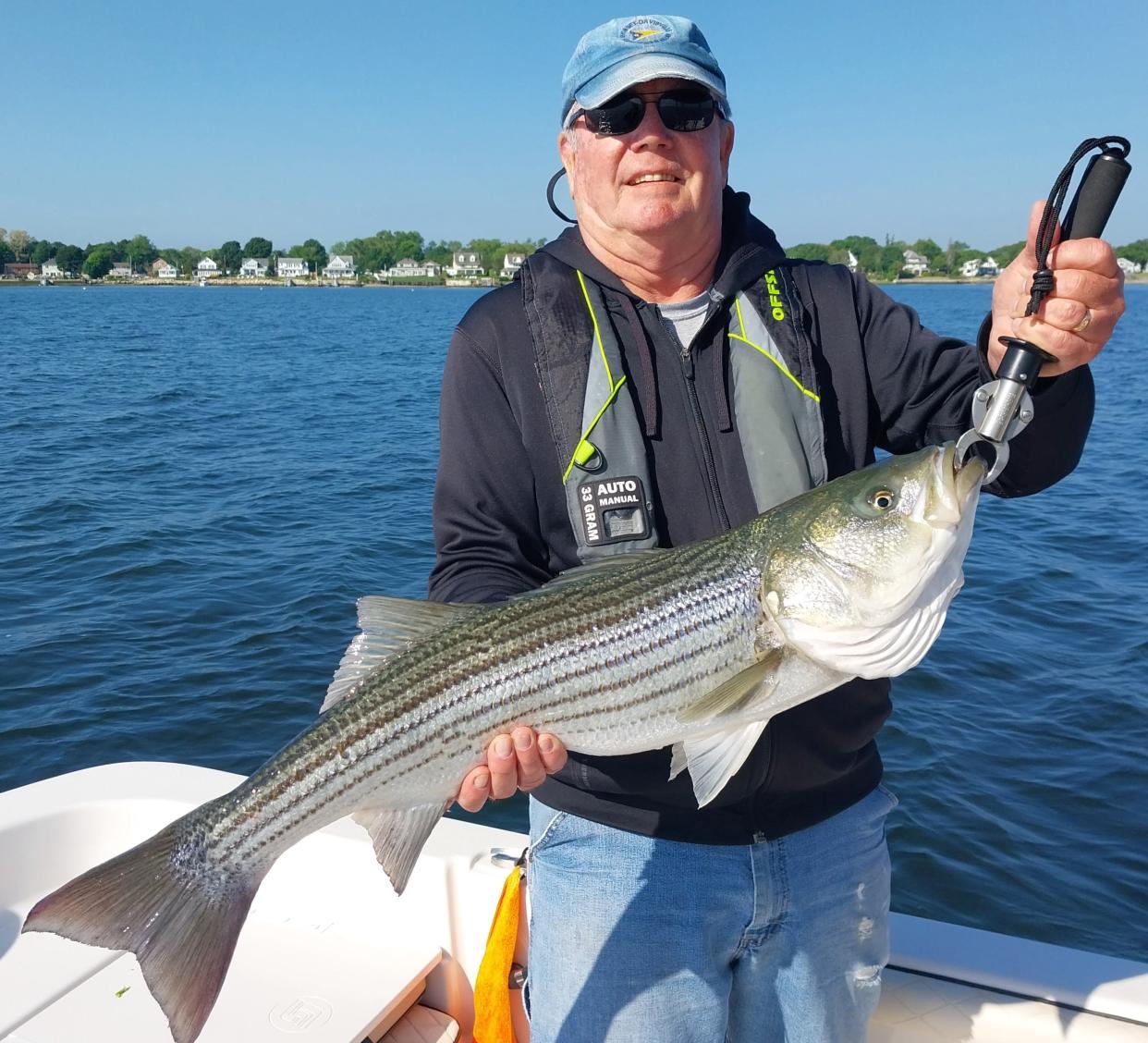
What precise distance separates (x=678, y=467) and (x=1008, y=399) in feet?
3.83

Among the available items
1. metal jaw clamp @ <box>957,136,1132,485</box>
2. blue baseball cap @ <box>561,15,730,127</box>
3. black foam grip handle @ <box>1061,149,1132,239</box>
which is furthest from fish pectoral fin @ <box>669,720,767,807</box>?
blue baseball cap @ <box>561,15,730,127</box>

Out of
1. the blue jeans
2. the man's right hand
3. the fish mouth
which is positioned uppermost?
the fish mouth

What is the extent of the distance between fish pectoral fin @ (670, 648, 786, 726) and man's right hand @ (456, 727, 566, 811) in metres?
0.44

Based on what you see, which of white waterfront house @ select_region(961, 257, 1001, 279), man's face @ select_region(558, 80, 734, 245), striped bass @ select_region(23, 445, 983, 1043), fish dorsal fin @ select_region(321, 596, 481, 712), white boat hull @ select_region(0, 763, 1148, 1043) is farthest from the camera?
white waterfront house @ select_region(961, 257, 1001, 279)

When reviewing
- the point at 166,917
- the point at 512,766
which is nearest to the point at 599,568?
the point at 512,766

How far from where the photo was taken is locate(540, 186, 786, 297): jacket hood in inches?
148

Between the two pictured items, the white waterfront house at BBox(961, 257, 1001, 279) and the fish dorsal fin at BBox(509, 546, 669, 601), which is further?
the white waterfront house at BBox(961, 257, 1001, 279)

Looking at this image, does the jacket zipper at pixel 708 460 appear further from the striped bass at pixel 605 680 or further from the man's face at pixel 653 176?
the man's face at pixel 653 176

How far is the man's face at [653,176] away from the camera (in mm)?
3535

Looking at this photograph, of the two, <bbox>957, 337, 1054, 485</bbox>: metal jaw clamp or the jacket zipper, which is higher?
<bbox>957, 337, 1054, 485</bbox>: metal jaw clamp

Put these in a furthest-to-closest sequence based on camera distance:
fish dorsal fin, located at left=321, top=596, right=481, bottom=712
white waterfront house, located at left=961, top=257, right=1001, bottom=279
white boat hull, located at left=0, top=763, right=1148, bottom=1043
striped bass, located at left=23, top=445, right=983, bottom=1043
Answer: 1. white waterfront house, located at left=961, top=257, right=1001, bottom=279
2. white boat hull, located at left=0, top=763, right=1148, bottom=1043
3. fish dorsal fin, located at left=321, top=596, right=481, bottom=712
4. striped bass, located at left=23, top=445, right=983, bottom=1043

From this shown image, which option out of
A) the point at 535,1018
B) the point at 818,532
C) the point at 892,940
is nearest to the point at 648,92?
the point at 818,532

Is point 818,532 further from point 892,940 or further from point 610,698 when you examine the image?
point 892,940

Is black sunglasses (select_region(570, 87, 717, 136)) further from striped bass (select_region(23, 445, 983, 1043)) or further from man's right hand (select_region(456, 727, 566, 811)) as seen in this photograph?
man's right hand (select_region(456, 727, 566, 811))
